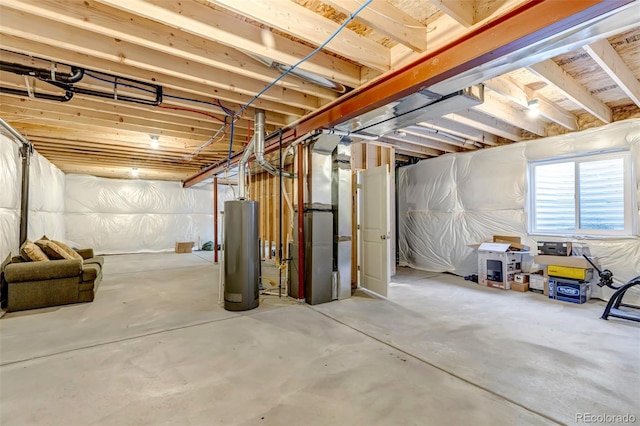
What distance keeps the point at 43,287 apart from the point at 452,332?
460 cm

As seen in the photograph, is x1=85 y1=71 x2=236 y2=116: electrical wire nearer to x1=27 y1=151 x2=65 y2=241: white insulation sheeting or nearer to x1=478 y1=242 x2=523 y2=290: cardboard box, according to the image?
x1=27 y1=151 x2=65 y2=241: white insulation sheeting

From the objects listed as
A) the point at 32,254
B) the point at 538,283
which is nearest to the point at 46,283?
the point at 32,254

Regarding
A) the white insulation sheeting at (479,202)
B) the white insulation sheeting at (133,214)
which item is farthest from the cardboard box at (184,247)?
the white insulation sheeting at (479,202)

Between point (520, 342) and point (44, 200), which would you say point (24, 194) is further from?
point (520, 342)

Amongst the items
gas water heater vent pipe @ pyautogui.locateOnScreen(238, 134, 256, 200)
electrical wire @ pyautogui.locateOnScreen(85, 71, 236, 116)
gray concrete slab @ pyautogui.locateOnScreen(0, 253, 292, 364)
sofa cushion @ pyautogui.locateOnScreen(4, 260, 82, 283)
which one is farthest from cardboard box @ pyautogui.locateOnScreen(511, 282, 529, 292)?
sofa cushion @ pyautogui.locateOnScreen(4, 260, 82, 283)

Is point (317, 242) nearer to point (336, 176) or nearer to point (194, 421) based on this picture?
point (336, 176)

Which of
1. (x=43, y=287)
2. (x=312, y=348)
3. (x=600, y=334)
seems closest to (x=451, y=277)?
(x=600, y=334)

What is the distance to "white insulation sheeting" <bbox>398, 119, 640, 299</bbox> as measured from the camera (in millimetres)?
3886

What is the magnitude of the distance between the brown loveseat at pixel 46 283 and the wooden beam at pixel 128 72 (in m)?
2.28

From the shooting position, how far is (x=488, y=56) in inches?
74.6

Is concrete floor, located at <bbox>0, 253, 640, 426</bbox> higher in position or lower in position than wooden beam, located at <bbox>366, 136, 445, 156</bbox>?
lower

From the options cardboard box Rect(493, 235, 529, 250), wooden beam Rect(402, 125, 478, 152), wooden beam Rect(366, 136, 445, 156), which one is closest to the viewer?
wooden beam Rect(402, 125, 478, 152)

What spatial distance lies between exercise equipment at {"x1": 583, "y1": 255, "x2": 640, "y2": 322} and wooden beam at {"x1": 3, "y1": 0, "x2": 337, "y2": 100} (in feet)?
12.9

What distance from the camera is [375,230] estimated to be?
432 centimetres
